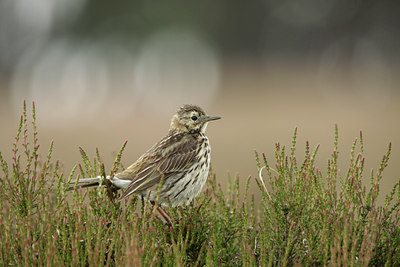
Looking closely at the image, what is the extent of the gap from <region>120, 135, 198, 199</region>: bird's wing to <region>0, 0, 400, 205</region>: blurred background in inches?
482

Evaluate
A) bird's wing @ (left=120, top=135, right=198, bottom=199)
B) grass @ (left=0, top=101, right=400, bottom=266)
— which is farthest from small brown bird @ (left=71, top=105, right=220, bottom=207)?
grass @ (left=0, top=101, right=400, bottom=266)

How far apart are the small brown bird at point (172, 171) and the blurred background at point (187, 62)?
12314 millimetres

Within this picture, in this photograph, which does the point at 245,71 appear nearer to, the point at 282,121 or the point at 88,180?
Result: the point at 282,121

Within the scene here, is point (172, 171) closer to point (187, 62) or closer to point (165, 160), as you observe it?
point (165, 160)

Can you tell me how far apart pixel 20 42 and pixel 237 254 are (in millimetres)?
31146

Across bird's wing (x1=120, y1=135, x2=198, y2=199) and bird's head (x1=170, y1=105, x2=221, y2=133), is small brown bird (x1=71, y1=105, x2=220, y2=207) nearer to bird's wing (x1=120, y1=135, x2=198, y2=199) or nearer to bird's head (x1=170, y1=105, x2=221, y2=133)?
bird's wing (x1=120, y1=135, x2=198, y2=199)

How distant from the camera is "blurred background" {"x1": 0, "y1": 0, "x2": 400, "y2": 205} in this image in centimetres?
2156

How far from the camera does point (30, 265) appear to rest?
3.49m

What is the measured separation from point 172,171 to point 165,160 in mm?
142

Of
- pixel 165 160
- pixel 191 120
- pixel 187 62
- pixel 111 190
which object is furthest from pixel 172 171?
pixel 187 62

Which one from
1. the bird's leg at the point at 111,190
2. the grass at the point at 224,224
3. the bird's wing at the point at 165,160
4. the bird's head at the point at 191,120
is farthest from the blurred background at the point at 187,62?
the grass at the point at 224,224

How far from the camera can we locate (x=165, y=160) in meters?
4.75

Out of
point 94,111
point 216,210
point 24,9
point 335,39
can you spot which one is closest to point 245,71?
point 335,39

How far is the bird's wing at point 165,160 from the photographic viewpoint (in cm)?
447
